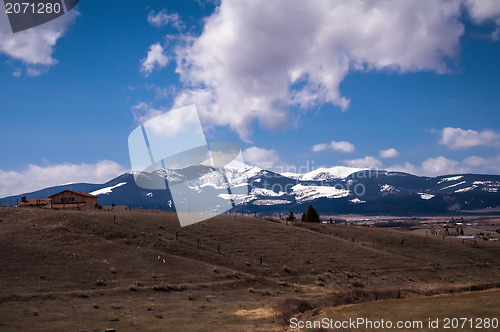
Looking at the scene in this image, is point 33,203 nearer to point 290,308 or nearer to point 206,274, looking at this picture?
point 206,274

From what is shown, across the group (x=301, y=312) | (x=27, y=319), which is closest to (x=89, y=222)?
(x=27, y=319)

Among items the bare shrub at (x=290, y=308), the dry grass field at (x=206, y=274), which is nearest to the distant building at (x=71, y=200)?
the dry grass field at (x=206, y=274)

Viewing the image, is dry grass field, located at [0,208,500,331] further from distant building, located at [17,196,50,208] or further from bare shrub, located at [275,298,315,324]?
distant building, located at [17,196,50,208]

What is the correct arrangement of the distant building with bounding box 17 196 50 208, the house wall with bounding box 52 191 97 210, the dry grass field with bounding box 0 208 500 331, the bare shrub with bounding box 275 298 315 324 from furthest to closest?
the distant building with bounding box 17 196 50 208, the house wall with bounding box 52 191 97 210, the bare shrub with bounding box 275 298 315 324, the dry grass field with bounding box 0 208 500 331

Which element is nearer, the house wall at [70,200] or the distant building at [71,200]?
the distant building at [71,200]

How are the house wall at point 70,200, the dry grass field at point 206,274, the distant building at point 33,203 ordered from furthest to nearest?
the distant building at point 33,203
the house wall at point 70,200
the dry grass field at point 206,274

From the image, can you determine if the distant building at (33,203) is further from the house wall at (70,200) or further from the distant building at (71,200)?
the house wall at (70,200)

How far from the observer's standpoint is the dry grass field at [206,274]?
28609 mm

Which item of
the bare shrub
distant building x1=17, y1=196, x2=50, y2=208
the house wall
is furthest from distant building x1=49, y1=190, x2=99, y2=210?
the bare shrub

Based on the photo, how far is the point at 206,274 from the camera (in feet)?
145

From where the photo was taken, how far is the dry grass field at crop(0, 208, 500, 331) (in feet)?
93.9

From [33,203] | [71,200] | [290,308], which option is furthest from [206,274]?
[33,203]

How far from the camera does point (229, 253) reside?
176 ft

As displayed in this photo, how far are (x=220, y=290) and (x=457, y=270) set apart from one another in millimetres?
39798
